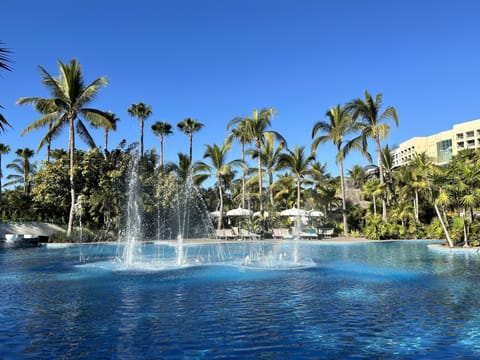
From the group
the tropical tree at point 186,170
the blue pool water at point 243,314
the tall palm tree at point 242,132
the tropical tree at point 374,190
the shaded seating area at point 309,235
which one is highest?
the tall palm tree at point 242,132

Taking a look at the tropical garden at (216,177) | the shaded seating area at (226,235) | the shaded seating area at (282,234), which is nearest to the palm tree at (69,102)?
the tropical garden at (216,177)

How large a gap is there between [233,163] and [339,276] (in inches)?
779

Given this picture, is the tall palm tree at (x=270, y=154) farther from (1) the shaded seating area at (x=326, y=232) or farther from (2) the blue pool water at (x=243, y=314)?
(2) the blue pool water at (x=243, y=314)

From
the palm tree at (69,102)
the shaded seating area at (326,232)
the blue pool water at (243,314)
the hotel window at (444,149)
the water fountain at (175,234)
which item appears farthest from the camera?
the hotel window at (444,149)

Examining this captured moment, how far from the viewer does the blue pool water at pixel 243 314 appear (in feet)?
16.8

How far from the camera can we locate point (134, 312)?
23.2 feet

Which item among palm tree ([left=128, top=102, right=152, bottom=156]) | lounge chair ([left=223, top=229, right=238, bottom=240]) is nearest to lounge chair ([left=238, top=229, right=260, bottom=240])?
lounge chair ([left=223, top=229, right=238, bottom=240])

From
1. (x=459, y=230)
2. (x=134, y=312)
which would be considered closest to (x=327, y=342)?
(x=134, y=312)

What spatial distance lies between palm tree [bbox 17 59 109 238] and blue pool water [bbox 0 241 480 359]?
50.1 feet

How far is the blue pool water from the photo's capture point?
513 centimetres

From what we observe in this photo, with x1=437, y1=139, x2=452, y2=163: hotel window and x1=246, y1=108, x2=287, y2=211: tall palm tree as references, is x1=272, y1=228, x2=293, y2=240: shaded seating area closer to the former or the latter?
x1=246, y1=108, x2=287, y2=211: tall palm tree

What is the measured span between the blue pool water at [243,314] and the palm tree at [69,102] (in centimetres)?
1527

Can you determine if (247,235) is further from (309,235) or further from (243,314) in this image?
(243,314)

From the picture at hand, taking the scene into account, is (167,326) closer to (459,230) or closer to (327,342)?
(327,342)
